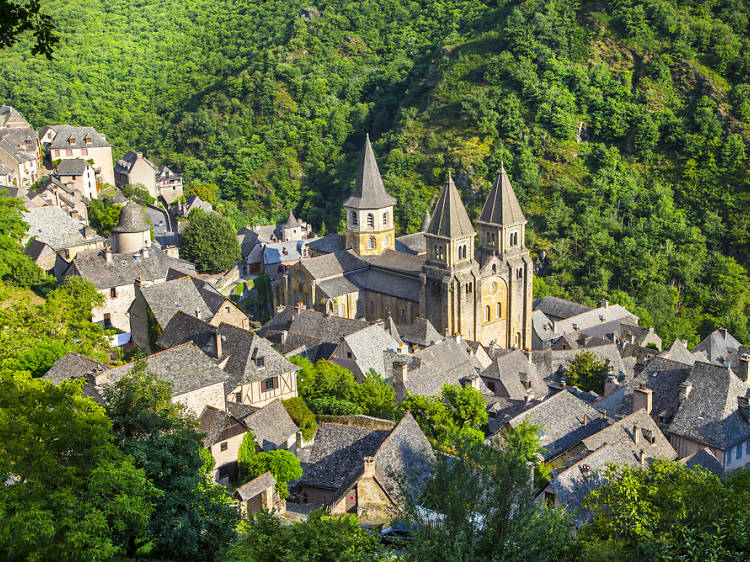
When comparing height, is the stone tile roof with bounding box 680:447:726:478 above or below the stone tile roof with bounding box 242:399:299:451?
below

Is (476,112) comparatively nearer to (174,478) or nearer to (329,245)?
(329,245)

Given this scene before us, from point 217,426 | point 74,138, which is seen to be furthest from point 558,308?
point 74,138

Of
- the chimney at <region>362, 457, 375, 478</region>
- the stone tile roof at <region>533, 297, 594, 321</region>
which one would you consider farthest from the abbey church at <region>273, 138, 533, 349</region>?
the chimney at <region>362, 457, 375, 478</region>

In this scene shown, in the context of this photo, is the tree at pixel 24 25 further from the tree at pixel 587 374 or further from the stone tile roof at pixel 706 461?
the tree at pixel 587 374

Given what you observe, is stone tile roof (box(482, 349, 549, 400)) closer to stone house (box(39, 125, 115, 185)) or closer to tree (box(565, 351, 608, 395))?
tree (box(565, 351, 608, 395))

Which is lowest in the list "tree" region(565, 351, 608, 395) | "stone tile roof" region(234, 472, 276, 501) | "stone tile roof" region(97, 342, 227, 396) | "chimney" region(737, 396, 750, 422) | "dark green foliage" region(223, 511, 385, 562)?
"tree" region(565, 351, 608, 395)

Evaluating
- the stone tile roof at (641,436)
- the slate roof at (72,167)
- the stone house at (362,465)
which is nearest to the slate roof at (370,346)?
the stone house at (362,465)
